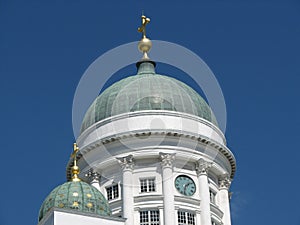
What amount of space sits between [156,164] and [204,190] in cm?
398

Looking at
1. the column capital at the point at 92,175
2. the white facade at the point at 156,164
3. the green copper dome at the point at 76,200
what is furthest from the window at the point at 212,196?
the green copper dome at the point at 76,200

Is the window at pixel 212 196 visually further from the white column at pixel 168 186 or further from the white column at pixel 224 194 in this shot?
the white column at pixel 168 186

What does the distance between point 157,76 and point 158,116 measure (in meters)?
5.88

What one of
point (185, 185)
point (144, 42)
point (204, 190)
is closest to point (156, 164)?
point (185, 185)

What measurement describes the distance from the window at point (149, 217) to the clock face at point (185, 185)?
8.87 ft

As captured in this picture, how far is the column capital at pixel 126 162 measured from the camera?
84000 millimetres

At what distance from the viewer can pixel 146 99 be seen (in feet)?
286

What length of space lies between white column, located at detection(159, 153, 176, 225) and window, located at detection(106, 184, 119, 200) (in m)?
3.69

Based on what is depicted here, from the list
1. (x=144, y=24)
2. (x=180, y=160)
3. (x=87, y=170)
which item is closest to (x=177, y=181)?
(x=180, y=160)

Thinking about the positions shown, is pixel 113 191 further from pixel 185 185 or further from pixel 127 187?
pixel 185 185

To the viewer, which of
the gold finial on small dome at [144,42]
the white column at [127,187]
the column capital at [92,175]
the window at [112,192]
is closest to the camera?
the white column at [127,187]

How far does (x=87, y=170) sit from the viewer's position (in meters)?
86.2

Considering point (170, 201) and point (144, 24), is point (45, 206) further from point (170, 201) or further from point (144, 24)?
point (144, 24)

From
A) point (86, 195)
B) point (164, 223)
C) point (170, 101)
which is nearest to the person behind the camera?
point (86, 195)
